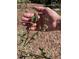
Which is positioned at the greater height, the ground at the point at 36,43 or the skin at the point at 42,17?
the skin at the point at 42,17

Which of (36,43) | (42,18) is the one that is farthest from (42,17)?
(36,43)

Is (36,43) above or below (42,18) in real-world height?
below

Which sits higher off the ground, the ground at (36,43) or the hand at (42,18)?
the hand at (42,18)

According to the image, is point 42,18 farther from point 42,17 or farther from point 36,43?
point 36,43

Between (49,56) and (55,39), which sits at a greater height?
(55,39)

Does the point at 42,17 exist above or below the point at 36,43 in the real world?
above
